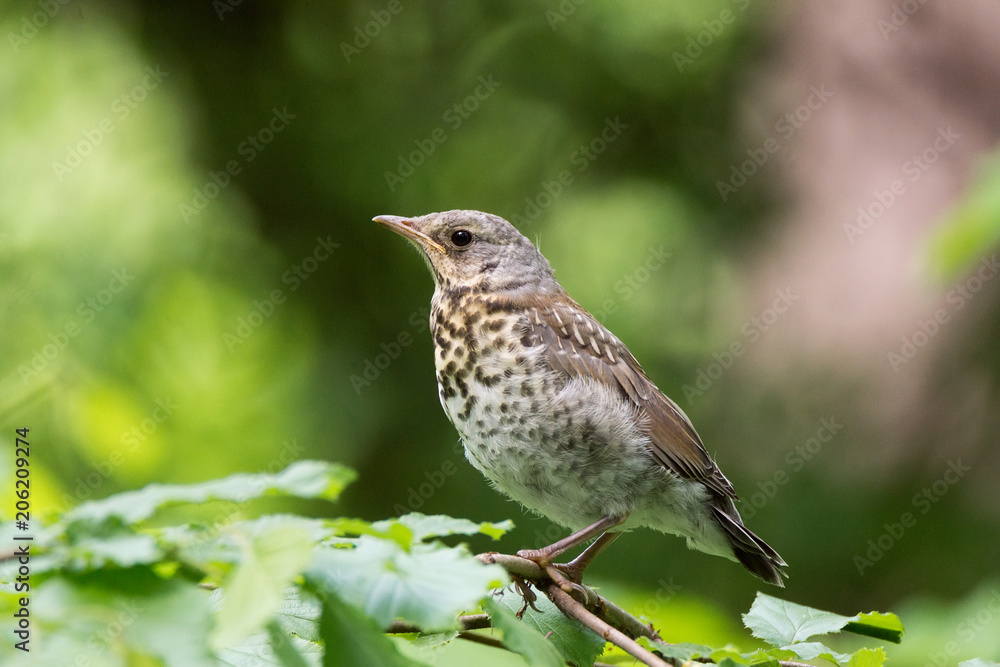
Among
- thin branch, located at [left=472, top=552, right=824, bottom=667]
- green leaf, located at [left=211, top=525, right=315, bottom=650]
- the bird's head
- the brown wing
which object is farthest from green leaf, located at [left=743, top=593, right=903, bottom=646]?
the bird's head

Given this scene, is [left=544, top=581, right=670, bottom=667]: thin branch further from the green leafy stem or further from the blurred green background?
the blurred green background

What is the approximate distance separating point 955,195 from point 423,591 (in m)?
4.93

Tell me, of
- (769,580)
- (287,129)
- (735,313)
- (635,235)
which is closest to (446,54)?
(287,129)

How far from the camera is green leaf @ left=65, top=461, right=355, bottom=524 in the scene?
89cm

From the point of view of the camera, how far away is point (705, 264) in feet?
16.1

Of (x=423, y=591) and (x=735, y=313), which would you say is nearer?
(x=423, y=591)

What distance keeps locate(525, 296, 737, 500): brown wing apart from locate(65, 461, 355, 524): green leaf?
1.55 m

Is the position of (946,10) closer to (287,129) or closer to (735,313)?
(735,313)

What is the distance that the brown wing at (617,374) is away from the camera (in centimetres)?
256

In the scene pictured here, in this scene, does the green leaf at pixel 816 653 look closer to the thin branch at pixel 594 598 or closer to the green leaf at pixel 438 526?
the thin branch at pixel 594 598

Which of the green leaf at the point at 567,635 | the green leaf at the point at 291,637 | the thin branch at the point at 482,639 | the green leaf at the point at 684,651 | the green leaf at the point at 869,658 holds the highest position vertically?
the green leaf at the point at 869,658

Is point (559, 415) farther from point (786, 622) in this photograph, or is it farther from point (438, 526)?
point (438, 526)

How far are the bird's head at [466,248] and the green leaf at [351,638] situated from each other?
6.30 ft

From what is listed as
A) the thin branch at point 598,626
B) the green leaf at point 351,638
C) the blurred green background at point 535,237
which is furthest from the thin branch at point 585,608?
the blurred green background at point 535,237
